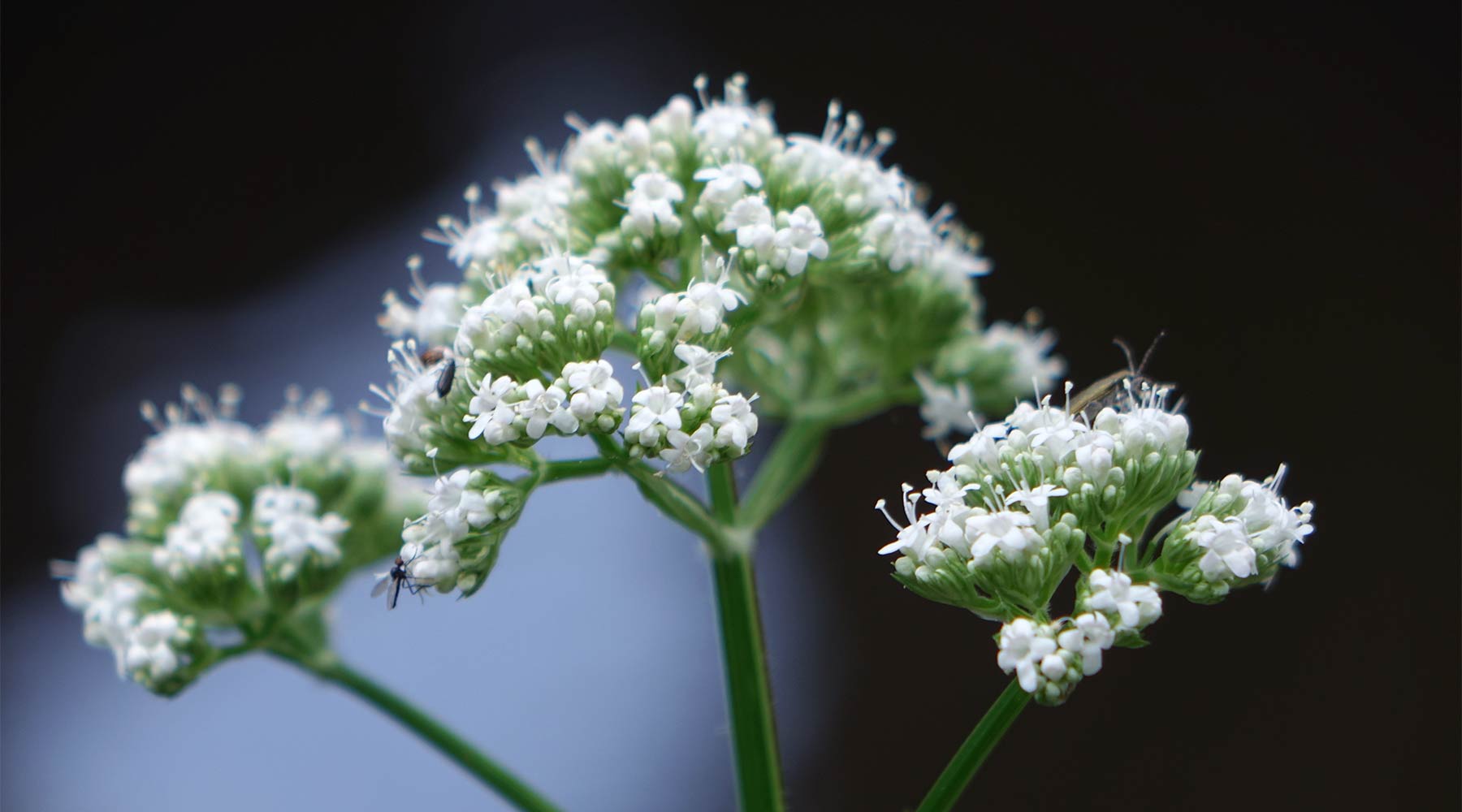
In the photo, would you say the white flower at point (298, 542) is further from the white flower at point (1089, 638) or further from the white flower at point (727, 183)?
the white flower at point (1089, 638)

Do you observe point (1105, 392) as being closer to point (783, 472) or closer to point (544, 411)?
point (783, 472)

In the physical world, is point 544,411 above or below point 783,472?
below

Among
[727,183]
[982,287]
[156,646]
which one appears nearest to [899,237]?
[727,183]

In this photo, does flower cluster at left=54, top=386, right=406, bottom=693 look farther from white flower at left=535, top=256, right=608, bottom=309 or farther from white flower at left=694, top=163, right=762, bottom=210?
white flower at left=694, top=163, right=762, bottom=210

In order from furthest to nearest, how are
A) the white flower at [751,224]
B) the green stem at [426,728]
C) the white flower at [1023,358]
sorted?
the white flower at [1023,358]
the green stem at [426,728]
the white flower at [751,224]

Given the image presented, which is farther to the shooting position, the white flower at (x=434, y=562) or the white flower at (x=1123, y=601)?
the white flower at (x=434, y=562)

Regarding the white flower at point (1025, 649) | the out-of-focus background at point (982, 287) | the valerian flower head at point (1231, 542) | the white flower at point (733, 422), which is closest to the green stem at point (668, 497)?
the white flower at point (733, 422)

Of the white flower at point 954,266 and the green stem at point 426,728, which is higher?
the white flower at point 954,266
